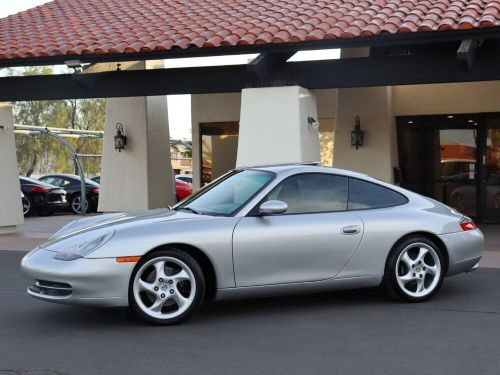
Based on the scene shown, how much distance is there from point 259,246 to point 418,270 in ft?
5.24

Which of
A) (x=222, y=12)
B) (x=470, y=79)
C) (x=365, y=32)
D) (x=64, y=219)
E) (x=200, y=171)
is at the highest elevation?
(x=222, y=12)

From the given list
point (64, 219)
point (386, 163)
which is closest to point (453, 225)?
point (386, 163)

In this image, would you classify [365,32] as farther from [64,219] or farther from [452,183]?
[64,219]

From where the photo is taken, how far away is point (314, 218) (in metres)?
6.42

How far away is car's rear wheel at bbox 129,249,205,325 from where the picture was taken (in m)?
5.84

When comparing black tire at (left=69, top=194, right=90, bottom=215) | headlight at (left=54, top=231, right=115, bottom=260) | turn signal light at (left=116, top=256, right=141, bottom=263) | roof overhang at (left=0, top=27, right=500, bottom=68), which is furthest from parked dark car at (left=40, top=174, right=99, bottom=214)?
turn signal light at (left=116, top=256, right=141, bottom=263)

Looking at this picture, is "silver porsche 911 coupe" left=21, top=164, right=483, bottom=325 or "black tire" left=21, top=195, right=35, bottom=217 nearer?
"silver porsche 911 coupe" left=21, top=164, right=483, bottom=325

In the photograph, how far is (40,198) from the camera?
21.6m

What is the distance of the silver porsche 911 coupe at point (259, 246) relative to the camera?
19.1ft

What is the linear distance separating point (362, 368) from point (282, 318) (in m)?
1.53

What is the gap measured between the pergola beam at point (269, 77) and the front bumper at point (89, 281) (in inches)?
256

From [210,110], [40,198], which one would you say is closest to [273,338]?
[210,110]

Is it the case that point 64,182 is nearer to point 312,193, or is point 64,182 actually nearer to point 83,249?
point 312,193

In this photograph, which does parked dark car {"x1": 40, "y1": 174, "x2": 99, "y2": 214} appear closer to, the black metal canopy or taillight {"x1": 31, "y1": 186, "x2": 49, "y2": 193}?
taillight {"x1": 31, "y1": 186, "x2": 49, "y2": 193}
